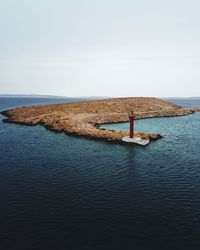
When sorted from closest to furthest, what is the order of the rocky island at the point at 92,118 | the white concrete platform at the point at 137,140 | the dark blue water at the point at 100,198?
the dark blue water at the point at 100,198 < the white concrete platform at the point at 137,140 < the rocky island at the point at 92,118

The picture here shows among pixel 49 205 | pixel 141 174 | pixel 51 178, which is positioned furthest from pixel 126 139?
pixel 49 205

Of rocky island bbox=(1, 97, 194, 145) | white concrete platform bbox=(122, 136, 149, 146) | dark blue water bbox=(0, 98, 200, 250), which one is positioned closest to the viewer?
dark blue water bbox=(0, 98, 200, 250)

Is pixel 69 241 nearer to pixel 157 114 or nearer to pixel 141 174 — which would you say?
pixel 141 174

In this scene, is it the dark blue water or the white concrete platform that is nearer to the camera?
the dark blue water

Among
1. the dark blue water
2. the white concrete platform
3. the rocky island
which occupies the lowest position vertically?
the dark blue water

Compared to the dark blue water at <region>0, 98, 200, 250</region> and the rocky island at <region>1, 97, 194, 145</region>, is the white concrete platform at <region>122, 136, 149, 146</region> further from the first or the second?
the dark blue water at <region>0, 98, 200, 250</region>

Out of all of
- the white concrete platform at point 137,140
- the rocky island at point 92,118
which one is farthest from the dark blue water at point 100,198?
the rocky island at point 92,118

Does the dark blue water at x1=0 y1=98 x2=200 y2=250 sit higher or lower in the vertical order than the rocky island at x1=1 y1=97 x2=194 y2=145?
lower

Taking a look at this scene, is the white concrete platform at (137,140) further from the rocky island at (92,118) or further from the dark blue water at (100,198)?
the dark blue water at (100,198)

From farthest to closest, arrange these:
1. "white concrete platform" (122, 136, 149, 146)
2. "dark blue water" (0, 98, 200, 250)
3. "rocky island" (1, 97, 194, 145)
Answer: "rocky island" (1, 97, 194, 145) < "white concrete platform" (122, 136, 149, 146) < "dark blue water" (0, 98, 200, 250)

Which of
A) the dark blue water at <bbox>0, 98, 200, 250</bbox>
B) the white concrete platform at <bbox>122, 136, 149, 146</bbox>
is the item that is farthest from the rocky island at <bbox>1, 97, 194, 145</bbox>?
the dark blue water at <bbox>0, 98, 200, 250</bbox>
